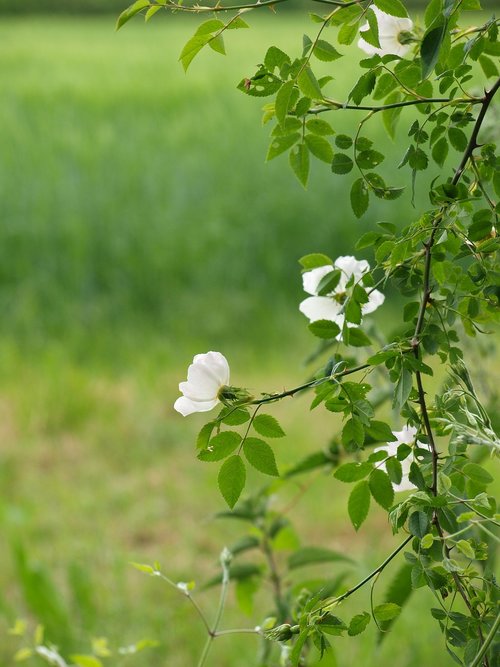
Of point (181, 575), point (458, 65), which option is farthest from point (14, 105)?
point (458, 65)

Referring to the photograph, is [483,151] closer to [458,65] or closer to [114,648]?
[458,65]

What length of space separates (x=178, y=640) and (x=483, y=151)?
165cm

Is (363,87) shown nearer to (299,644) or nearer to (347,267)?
(347,267)

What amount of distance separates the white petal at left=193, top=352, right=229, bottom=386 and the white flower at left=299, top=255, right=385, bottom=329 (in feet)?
0.44

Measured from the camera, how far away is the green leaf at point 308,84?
655 mm

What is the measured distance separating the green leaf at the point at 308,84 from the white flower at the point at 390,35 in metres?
0.13

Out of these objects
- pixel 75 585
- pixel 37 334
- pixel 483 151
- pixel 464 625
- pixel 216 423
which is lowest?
pixel 37 334

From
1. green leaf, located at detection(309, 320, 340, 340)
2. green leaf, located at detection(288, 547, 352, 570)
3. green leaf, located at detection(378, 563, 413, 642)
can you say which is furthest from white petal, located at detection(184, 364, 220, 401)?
green leaf, located at detection(288, 547, 352, 570)

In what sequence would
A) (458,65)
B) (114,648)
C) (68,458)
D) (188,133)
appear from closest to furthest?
(458,65), (114,648), (68,458), (188,133)

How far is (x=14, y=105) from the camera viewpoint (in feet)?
20.0

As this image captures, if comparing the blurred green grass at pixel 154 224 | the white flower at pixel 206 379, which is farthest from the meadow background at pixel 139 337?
the white flower at pixel 206 379

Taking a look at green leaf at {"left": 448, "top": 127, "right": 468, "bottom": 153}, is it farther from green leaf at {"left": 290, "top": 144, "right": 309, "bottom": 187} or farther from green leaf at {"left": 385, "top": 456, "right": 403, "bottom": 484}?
green leaf at {"left": 385, "top": 456, "right": 403, "bottom": 484}

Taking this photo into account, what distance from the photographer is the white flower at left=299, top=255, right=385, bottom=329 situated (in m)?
0.75

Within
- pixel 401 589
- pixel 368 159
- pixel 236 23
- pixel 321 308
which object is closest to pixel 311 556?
pixel 401 589
